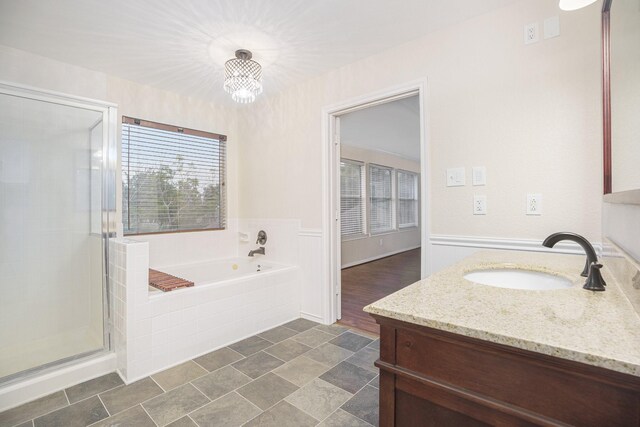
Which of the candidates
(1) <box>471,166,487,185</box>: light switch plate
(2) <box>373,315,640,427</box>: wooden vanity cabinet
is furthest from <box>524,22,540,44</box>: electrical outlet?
(2) <box>373,315,640,427</box>: wooden vanity cabinet

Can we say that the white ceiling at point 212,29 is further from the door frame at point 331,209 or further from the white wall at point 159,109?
the door frame at point 331,209

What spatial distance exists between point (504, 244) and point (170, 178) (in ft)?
10.5

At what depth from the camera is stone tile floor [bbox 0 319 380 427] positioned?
158 cm

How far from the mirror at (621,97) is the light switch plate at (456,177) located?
0.72 meters

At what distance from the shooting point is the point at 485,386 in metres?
0.64

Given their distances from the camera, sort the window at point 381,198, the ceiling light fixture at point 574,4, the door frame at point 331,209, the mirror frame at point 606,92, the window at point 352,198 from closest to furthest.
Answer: the ceiling light fixture at point 574,4, the mirror frame at point 606,92, the door frame at point 331,209, the window at point 352,198, the window at point 381,198

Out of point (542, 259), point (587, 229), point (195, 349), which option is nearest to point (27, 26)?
point (195, 349)

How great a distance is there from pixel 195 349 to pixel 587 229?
107 inches

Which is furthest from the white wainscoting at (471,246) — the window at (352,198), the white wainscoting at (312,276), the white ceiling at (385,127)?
the window at (352,198)

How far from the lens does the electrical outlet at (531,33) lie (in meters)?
1.82

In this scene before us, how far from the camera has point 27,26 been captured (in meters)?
2.09

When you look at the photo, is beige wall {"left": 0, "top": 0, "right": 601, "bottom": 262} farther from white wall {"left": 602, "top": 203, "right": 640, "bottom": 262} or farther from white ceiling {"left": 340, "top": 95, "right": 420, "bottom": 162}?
white ceiling {"left": 340, "top": 95, "right": 420, "bottom": 162}

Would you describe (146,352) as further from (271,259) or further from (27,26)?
(27,26)

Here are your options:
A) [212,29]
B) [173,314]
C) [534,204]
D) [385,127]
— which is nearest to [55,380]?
[173,314]
